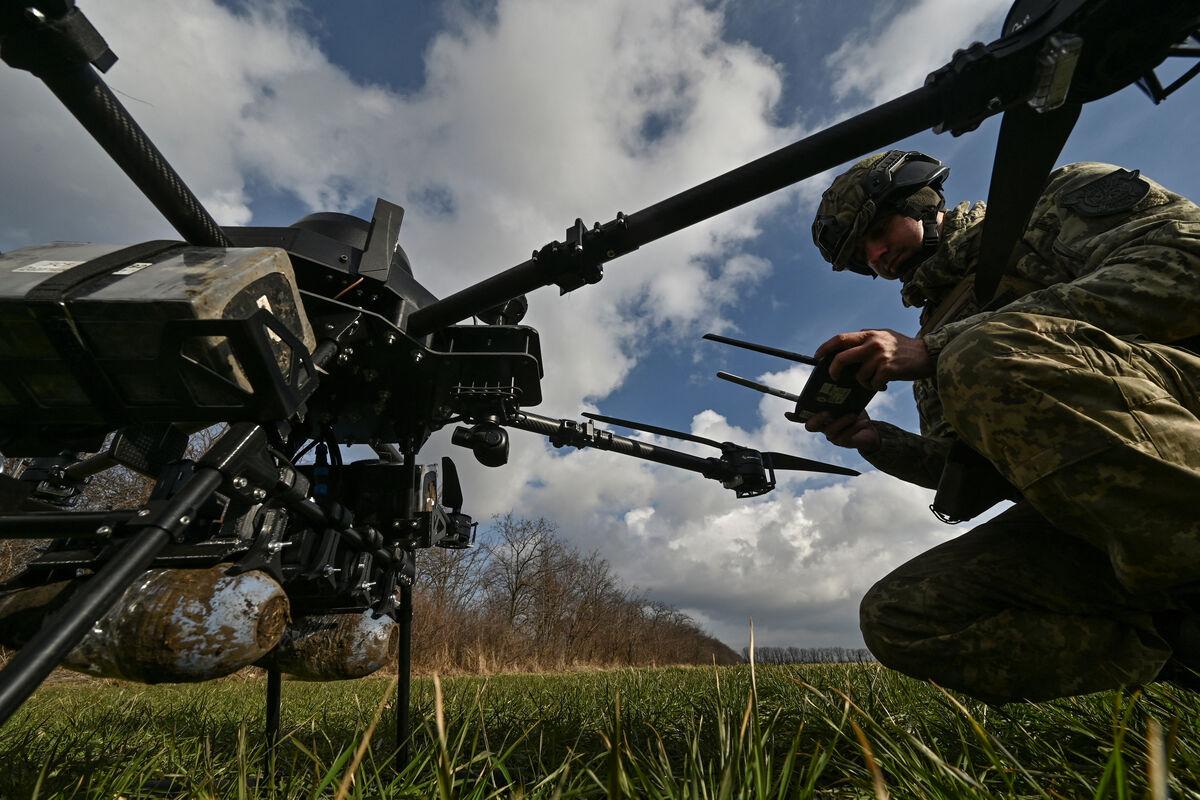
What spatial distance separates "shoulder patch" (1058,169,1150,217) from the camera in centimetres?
201

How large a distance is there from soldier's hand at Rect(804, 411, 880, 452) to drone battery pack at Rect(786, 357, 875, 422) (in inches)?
1.3

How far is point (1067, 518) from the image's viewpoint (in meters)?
1.60

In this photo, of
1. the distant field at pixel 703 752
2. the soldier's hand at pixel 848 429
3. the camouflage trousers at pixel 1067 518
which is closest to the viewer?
the distant field at pixel 703 752

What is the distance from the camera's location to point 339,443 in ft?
8.56

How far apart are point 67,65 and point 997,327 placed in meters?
2.37

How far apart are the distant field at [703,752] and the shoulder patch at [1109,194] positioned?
64.2 inches

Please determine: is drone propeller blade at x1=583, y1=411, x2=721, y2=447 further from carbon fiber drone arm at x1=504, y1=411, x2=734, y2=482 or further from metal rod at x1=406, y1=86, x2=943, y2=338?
metal rod at x1=406, y1=86, x2=943, y2=338

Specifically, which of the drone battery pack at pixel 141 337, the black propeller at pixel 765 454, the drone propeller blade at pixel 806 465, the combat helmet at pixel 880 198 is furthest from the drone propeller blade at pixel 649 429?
the drone battery pack at pixel 141 337

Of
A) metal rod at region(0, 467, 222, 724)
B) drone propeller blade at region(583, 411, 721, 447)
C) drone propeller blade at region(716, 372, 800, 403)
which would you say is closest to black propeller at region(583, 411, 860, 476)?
drone propeller blade at region(583, 411, 721, 447)

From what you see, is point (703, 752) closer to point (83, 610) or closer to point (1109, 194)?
point (83, 610)

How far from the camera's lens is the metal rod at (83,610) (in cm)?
78

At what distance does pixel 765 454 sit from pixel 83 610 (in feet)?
17.5

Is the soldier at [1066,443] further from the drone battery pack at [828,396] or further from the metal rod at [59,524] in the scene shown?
the metal rod at [59,524]

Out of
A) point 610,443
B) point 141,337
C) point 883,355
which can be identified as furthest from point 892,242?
point 141,337
